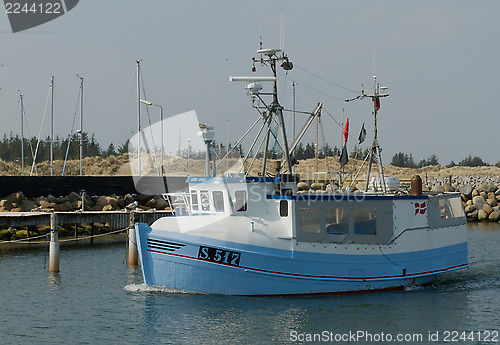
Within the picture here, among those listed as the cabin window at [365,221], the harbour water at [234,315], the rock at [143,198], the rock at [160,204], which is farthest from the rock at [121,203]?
the cabin window at [365,221]

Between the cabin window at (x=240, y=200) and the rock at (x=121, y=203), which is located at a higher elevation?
the cabin window at (x=240, y=200)

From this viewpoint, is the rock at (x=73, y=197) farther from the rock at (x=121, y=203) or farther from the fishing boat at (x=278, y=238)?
the fishing boat at (x=278, y=238)

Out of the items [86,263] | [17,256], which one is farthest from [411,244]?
[17,256]

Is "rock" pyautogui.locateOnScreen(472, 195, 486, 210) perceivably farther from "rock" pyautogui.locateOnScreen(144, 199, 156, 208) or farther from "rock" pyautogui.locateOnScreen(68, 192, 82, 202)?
"rock" pyautogui.locateOnScreen(68, 192, 82, 202)

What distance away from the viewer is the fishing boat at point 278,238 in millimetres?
21828

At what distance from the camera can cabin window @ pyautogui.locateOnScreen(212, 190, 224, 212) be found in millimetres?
22817

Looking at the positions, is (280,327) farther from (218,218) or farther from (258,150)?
(258,150)

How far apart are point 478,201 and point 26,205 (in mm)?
40226

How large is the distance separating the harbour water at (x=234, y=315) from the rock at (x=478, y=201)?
3232 cm

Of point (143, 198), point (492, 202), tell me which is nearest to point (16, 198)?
point (143, 198)

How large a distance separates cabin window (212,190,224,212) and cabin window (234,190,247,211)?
2.16 feet

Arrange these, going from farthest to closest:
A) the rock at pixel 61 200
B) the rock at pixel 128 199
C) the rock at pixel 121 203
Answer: the rock at pixel 128 199 → the rock at pixel 121 203 → the rock at pixel 61 200

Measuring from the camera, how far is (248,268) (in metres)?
21.8

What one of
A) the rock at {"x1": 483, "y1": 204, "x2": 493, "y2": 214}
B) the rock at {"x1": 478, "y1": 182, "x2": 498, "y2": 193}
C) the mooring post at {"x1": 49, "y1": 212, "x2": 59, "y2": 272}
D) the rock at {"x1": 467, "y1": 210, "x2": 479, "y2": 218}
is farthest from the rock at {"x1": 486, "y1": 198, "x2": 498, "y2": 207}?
the mooring post at {"x1": 49, "y1": 212, "x2": 59, "y2": 272}
